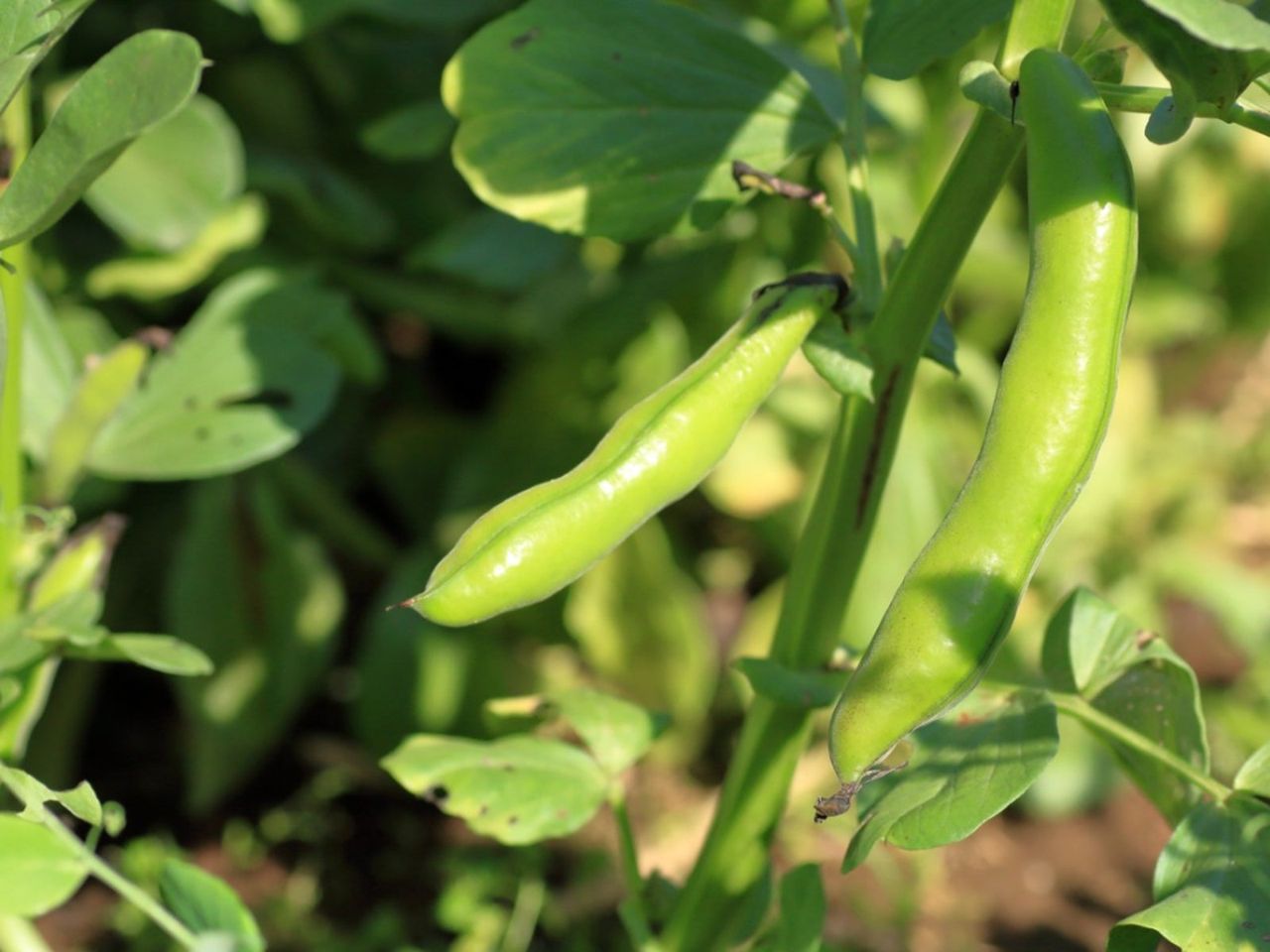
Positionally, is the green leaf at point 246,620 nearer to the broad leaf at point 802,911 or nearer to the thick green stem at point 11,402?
the thick green stem at point 11,402

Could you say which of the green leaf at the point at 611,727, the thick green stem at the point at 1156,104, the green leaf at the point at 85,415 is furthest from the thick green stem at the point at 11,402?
the thick green stem at the point at 1156,104

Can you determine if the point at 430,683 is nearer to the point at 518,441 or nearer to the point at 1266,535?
the point at 518,441

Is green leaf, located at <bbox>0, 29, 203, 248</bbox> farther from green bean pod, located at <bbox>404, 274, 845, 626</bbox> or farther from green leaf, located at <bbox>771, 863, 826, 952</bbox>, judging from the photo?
green leaf, located at <bbox>771, 863, 826, 952</bbox>

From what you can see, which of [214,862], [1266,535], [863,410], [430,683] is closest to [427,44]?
[430,683]

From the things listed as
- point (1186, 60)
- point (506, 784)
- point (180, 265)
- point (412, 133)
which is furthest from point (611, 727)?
point (180, 265)

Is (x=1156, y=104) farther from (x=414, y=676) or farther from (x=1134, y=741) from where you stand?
(x=414, y=676)
